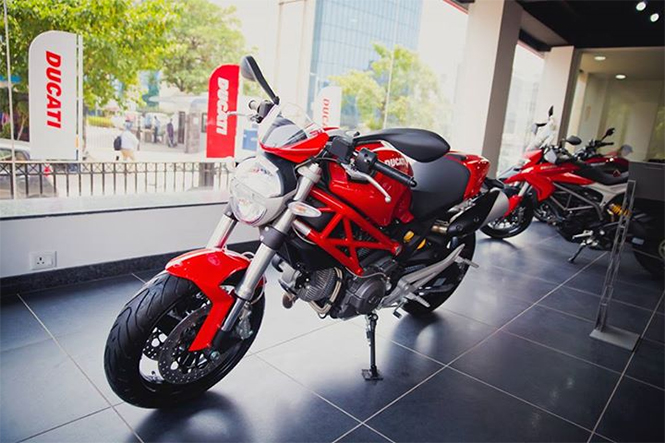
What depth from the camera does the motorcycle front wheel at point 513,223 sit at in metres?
4.69

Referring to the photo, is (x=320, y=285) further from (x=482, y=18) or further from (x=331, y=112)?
(x=482, y=18)

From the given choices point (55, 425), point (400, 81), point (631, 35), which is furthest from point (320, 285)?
point (631, 35)

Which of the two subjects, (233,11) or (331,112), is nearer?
(233,11)

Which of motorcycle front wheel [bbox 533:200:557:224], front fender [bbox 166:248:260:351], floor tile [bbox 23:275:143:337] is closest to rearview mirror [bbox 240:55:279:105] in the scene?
front fender [bbox 166:248:260:351]

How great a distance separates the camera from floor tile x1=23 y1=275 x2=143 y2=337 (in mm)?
2236

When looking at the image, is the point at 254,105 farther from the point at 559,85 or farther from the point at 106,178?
the point at 559,85

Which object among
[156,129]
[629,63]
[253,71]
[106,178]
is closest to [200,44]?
[156,129]

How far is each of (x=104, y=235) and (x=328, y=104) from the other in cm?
260

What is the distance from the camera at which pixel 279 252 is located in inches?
67.0

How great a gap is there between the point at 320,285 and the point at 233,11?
2964 millimetres

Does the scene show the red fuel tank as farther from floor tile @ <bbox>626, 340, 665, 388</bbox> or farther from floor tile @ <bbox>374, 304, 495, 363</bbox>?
floor tile @ <bbox>626, 340, 665, 388</bbox>

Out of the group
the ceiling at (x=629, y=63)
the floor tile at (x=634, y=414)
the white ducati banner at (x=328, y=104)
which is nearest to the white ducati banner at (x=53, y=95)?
the white ducati banner at (x=328, y=104)

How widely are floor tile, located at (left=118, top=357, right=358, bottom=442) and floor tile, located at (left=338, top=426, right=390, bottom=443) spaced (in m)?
0.03

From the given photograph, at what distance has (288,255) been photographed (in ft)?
5.48
